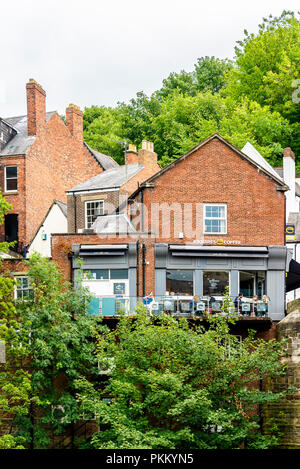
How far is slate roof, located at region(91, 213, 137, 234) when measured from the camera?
137ft

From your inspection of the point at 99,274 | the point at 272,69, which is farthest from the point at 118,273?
the point at 272,69

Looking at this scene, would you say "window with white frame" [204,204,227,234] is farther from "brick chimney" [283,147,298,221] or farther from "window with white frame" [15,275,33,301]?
"brick chimney" [283,147,298,221]

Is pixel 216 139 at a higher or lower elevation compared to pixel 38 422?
higher

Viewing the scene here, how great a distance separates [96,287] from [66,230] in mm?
11340

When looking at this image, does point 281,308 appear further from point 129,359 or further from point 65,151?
point 65,151

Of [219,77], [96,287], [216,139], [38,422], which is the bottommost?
[38,422]

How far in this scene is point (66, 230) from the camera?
51031 mm

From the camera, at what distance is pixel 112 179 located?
159 feet

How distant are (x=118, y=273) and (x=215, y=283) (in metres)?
4.66

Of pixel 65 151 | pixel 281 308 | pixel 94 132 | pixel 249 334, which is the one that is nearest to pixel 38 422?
pixel 249 334

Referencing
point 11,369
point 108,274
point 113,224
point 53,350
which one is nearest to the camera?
point 53,350

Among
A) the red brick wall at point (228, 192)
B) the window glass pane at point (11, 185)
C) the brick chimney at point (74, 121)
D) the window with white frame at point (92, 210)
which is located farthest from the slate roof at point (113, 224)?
the brick chimney at point (74, 121)

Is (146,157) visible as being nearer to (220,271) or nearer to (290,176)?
(290,176)

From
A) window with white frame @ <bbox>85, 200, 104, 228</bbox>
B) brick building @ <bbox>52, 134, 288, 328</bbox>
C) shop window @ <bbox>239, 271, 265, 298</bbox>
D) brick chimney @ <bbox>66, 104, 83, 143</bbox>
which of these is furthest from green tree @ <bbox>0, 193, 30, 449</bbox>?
brick chimney @ <bbox>66, 104, 83, 143</bbox>
